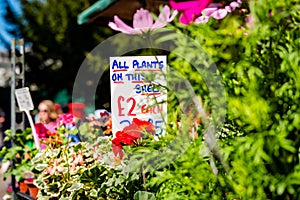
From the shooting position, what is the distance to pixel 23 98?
171 inches

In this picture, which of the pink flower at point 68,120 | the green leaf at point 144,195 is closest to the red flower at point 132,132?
the green leaf at point 144,195

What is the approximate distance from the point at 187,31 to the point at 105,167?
117 cm

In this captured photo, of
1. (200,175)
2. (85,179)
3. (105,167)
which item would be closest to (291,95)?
(200,175)

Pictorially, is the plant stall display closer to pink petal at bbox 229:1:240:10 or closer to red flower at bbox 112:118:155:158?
pink petal at bbox 229:1:240:10

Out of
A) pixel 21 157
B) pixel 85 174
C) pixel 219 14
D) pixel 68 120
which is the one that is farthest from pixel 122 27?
pixel 21 157

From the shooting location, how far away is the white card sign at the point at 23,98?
427 centimetres

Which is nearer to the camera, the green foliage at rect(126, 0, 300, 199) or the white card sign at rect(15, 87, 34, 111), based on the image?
the green foliage at rect(126, 0, 300, 199)

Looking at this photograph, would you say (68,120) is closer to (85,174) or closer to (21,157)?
(21,157)

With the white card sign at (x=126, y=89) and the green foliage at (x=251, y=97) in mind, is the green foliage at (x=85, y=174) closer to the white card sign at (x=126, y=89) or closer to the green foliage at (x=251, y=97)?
the white card sign at (x=126, y=89)

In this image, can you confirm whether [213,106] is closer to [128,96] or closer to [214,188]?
[214,188]

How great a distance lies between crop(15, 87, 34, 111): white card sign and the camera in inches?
168

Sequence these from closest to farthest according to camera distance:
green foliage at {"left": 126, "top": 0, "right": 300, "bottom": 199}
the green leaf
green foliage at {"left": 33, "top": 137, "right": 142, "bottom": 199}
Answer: green foliage at {"left": 126, "top": 0, "right": 300, "bottom": 199}, the green leaf, green foliage at {"left": 33, "top": 137, "right": 142, "bottom": 199}

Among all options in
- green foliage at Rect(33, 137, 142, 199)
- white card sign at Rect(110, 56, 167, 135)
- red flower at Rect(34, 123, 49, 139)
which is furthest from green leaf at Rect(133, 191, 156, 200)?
red flower at Rect(34, 123, 49, 139)

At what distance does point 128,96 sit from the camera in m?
2.33
